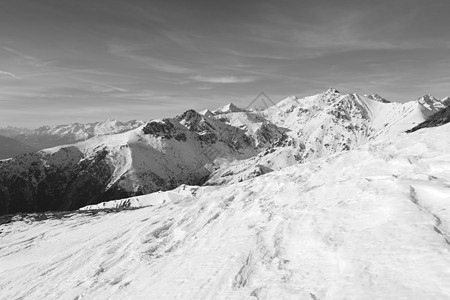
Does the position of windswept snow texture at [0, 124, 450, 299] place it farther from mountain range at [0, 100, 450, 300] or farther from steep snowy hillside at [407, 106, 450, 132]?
steep snowy hillside at [407, 106, 450, 132]

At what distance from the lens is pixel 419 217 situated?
13.9 metres

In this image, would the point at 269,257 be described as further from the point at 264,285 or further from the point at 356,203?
the point at 356,203

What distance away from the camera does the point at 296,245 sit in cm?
1638

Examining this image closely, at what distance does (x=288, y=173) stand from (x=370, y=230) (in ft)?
54.4

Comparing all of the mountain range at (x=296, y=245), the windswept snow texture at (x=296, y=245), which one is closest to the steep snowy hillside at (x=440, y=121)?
the windswept snow texture at (x=296, y=245)

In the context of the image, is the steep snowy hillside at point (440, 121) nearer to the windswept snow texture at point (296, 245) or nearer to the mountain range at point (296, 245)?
the windswept snow texture at point (296, 245)

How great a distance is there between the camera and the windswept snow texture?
12047mm

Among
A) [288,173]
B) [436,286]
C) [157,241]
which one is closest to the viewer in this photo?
[436,286]

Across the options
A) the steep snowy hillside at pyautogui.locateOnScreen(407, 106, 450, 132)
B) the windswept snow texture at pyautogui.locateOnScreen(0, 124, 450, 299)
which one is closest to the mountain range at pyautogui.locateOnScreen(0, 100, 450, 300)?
the windswept snow texture at pyautogui.locateOnScreen(0, 124, 450, 299)

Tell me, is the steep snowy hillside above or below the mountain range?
above

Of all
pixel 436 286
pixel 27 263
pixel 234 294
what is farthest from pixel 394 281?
pixel 27 263

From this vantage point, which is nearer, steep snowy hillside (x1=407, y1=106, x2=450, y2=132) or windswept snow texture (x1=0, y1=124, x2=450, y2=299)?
windswept snow texture (x1=0, y1=124, x2=450, y2=299)

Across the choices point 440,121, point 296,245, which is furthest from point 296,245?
point 440,121

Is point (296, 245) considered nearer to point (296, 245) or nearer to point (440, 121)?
point (296, 245)
